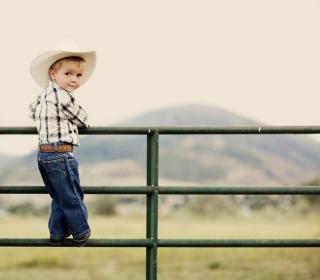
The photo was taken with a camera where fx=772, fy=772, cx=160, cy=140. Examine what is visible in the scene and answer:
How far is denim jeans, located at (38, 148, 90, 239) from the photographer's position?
385 cm

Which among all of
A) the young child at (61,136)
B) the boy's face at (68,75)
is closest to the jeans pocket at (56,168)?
the young child at (61,136)

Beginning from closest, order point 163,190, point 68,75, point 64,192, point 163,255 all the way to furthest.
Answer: point 64,192 < point 68,75 < point 163,190 < point 163,255

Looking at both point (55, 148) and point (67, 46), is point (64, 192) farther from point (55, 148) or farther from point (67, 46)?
point (67, 46)

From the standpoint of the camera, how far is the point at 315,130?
13.7ft

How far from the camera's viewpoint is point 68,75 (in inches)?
156

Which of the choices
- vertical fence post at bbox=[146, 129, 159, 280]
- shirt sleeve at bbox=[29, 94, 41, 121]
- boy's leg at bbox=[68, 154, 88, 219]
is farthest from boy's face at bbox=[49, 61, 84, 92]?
vertical fence post at bbox=[146, 129, 159, 280]

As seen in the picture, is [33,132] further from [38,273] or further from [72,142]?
[38,273]

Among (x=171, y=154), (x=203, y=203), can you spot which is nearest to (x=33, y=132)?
(x=203, y=203)

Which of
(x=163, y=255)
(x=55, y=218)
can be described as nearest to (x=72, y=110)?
(x=55, y=218)

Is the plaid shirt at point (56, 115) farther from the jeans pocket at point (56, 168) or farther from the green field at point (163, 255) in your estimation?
the green field at point (163, 255)

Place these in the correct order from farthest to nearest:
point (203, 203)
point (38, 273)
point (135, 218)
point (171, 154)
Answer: point (171, 154) < point (203, 203) < point (135, 218) < point (38, 273)

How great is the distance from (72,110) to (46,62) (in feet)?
1.01

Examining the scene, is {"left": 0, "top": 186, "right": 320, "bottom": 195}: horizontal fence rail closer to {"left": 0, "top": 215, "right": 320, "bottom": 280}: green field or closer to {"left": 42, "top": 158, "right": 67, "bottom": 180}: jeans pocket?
{"left": 42, "top": 158, "right": 67, "bottom": 180}: jeans pocket

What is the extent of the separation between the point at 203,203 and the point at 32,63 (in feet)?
252
